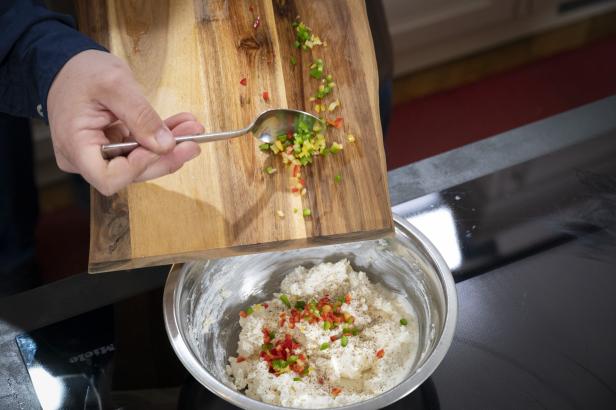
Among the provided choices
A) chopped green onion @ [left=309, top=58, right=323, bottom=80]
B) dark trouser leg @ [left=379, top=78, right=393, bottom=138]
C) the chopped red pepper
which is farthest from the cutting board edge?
dark trouser leg @ [left=379, top=78, right=393, bottom=138]

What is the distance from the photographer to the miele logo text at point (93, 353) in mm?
1130

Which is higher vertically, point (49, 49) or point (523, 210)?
point (49, 49)

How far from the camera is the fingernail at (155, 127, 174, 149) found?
105 cm

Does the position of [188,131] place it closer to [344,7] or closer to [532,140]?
[344,7]

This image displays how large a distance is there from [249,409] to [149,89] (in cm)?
67

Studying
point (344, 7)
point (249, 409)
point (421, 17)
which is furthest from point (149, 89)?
point (421, 17)

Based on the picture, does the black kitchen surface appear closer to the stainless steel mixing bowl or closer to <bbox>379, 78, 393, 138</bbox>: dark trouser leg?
the stainless steel mixing bowl

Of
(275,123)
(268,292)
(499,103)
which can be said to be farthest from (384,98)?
(499,103)

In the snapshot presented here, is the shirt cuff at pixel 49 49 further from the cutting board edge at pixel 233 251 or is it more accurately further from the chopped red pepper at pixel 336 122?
the chopped red pepper at pixel 336 122

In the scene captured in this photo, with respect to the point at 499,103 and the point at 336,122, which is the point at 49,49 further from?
the point at 499,103

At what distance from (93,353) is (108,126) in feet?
1.23

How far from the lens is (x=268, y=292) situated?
125cm

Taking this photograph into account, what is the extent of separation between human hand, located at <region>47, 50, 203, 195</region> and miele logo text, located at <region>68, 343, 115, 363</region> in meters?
0.26

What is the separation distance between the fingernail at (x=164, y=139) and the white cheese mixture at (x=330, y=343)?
313 mm
